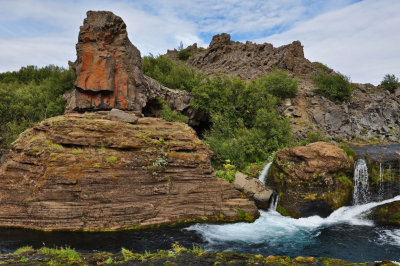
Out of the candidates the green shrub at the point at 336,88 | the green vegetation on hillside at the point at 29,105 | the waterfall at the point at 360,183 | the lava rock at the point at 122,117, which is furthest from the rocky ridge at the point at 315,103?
the green vegetation on hillside at the point at 29,105

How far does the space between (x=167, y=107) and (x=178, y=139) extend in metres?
9.62

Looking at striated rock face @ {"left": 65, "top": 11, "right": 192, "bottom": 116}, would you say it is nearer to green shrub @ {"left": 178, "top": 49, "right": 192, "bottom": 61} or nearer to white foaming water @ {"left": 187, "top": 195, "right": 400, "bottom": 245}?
white foaming water @ {"left": 187, "top": 195, "right": 400, "bottom": 245}

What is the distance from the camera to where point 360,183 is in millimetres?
15070

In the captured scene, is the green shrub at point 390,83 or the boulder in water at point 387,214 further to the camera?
the green shrub at point 390,83

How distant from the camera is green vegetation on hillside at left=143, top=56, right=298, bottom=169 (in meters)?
23.6

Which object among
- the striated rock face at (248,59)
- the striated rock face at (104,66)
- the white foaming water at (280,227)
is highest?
the striated rock face at (248,59)

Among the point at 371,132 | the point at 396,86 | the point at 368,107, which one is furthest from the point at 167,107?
the point at 396,86

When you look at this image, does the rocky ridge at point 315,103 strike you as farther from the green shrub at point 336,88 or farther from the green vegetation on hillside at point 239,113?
the green vegetation on hillside at point 239,113

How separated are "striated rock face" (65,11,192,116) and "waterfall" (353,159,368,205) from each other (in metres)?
16.3

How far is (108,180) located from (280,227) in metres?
9.09

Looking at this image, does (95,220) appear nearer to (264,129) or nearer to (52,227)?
(52,227)

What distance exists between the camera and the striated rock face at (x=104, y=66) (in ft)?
64.7

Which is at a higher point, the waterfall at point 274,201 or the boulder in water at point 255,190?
the boulder in water at point 255,190

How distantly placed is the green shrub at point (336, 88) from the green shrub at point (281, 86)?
163 inches
